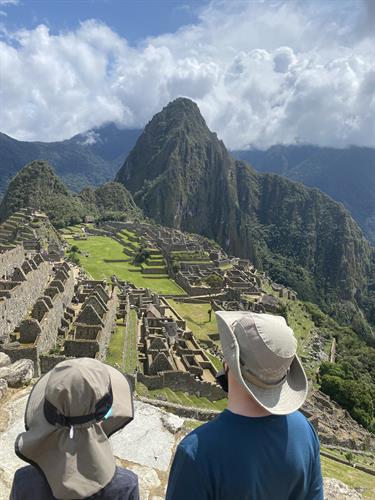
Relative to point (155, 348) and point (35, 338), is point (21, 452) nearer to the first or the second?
point (35, 338)

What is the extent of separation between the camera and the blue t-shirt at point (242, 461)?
2340mm

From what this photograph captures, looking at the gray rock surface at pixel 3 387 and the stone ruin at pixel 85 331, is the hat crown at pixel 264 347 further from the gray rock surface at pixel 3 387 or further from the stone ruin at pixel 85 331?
the stone ruin at pixel 85 331

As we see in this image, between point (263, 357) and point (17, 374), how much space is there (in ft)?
19.1

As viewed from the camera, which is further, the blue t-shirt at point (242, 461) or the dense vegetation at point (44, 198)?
the dense vegetation at point (44, 198)

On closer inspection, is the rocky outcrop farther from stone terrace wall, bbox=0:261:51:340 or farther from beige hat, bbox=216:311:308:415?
stone terrace wall, bbox=0:261:51:340

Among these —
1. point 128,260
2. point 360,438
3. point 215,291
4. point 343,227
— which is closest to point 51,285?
point 360,438

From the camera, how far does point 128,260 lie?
190 ft

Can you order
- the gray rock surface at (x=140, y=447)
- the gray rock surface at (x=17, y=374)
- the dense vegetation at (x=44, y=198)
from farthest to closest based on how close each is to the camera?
the dense vegetation at (x=44, y=198) → the gray rock surface at (x=17, y=374) → the gray rock surface at (x=140, y=447)

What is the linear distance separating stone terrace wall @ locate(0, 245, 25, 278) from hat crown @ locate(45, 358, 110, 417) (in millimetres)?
26178

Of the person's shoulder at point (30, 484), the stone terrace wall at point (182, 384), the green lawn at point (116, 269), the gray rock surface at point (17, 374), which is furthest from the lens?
the green lawn at point (116, 269)

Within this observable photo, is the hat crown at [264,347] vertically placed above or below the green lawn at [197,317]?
above

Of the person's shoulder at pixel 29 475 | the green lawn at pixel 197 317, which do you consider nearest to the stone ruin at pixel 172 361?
the green lawn at pixel 197 317

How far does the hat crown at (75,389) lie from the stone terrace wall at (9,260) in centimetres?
2618

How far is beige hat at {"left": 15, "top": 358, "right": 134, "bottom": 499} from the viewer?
2.38 meters
